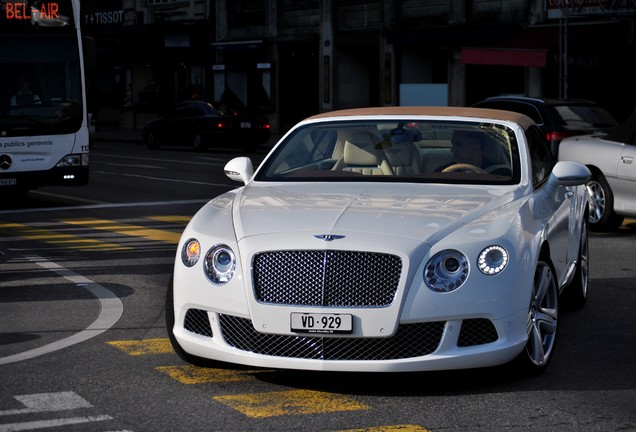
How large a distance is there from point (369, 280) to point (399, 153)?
1.97 meters

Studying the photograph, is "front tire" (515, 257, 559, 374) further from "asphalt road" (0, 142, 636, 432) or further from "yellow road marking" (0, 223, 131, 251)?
"yellow road marking" (0, 223, 131, 251)

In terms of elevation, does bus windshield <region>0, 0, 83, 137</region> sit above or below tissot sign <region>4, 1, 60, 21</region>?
below

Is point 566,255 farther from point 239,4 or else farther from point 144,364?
point 239,4

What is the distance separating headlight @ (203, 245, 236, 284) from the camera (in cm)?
687

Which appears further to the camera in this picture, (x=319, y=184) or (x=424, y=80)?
(x=424, y=80)

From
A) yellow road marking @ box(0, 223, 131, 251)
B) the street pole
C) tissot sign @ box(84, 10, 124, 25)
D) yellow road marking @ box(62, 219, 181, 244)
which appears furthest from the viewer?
tissot sign @ box(84, 10, 124, 25)

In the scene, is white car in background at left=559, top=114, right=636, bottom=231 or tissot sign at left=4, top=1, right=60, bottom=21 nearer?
white car in background at left=559, top=114, right=636, bottom=231

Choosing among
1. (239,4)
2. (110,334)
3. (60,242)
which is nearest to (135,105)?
(239,4)

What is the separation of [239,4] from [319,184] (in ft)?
150

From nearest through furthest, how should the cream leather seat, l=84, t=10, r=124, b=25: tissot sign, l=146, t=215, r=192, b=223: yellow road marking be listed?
the cream leather seat < l=146, t=215, r=192, b=223: yellow road marking < l=84, t=10, r=124, b=25: tissot sign

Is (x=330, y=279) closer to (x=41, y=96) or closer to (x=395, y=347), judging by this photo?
(x=395, y=347)

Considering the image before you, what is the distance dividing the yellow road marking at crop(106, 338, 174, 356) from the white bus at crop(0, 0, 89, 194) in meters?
10.3

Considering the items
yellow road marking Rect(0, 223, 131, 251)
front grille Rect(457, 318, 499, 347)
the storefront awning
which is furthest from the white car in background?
the storefront awning

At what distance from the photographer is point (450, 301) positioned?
6570 mm
